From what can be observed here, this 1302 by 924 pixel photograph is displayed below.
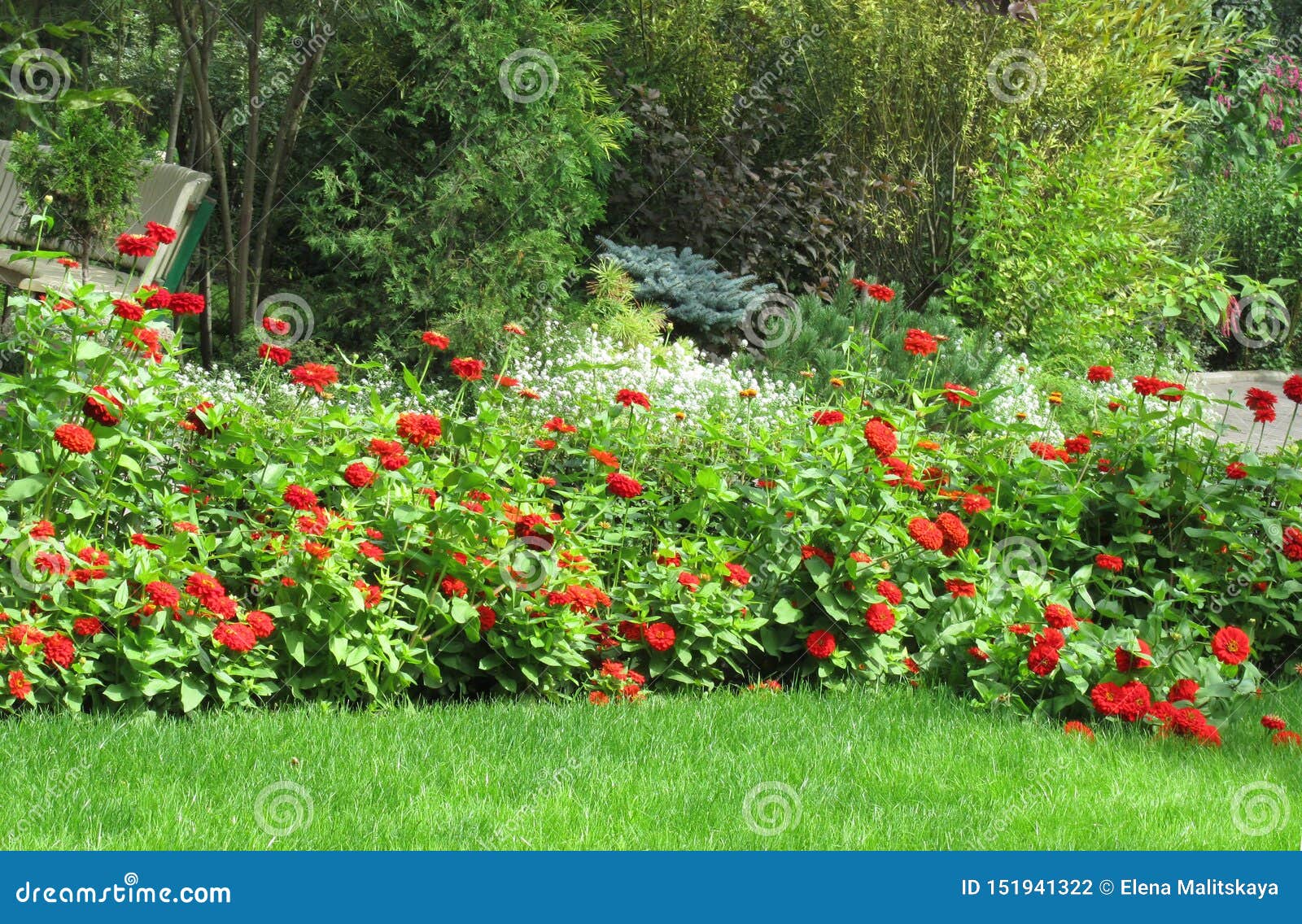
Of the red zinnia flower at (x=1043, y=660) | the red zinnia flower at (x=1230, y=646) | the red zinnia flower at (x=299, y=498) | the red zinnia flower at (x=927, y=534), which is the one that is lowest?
the red zinnia flower at (x=1043, y=660)

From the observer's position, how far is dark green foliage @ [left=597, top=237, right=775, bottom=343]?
761 cm

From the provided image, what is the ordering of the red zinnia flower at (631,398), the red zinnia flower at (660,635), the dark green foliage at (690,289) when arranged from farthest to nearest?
the dark green foliage at (690,289) < the red zinnia flower at (631,398) < the red zinnia flower at (660,635)

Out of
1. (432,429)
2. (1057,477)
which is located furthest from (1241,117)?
(432,429)

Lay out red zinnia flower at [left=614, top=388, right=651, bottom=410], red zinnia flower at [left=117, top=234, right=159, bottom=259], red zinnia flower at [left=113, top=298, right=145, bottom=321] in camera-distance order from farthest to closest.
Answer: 1. red zinnia flower at [left=614, top=388, right=651, bottom=410]
2. red zinnia flower at [left=117, top=234, right=159, bottom=259]
3. red zinnia flower at [left=113, top=298, right=145, bottom=321]

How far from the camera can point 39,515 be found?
10.8 feet

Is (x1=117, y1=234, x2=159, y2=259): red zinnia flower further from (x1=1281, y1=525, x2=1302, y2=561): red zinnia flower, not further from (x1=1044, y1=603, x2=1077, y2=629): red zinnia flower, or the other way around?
(x1=1281, y1=525, x2=1302, y2=561): red zinnia flower

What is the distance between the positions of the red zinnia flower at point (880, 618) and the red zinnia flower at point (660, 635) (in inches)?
Result: 22.4

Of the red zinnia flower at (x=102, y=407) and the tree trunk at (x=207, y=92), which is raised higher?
the tree trunk at (x=207, y=92)

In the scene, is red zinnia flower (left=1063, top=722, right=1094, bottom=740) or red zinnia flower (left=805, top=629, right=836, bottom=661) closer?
red zinnia flower (left=1063, top=722, right=1094, bottom=740)

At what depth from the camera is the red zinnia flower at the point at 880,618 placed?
3.58m

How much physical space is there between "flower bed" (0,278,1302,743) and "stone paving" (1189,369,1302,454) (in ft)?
12.2

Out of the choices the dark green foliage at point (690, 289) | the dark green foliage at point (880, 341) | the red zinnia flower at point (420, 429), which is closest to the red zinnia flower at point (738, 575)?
the red zinnia flower at point (420, 429)

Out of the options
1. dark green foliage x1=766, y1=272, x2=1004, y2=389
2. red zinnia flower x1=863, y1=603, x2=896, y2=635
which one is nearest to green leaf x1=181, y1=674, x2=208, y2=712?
red zinnia flower x1=863, y1=603, x2=896, y2=635

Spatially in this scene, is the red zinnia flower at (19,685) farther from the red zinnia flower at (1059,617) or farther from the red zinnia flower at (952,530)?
the red zinnia flower at (1059,617)
